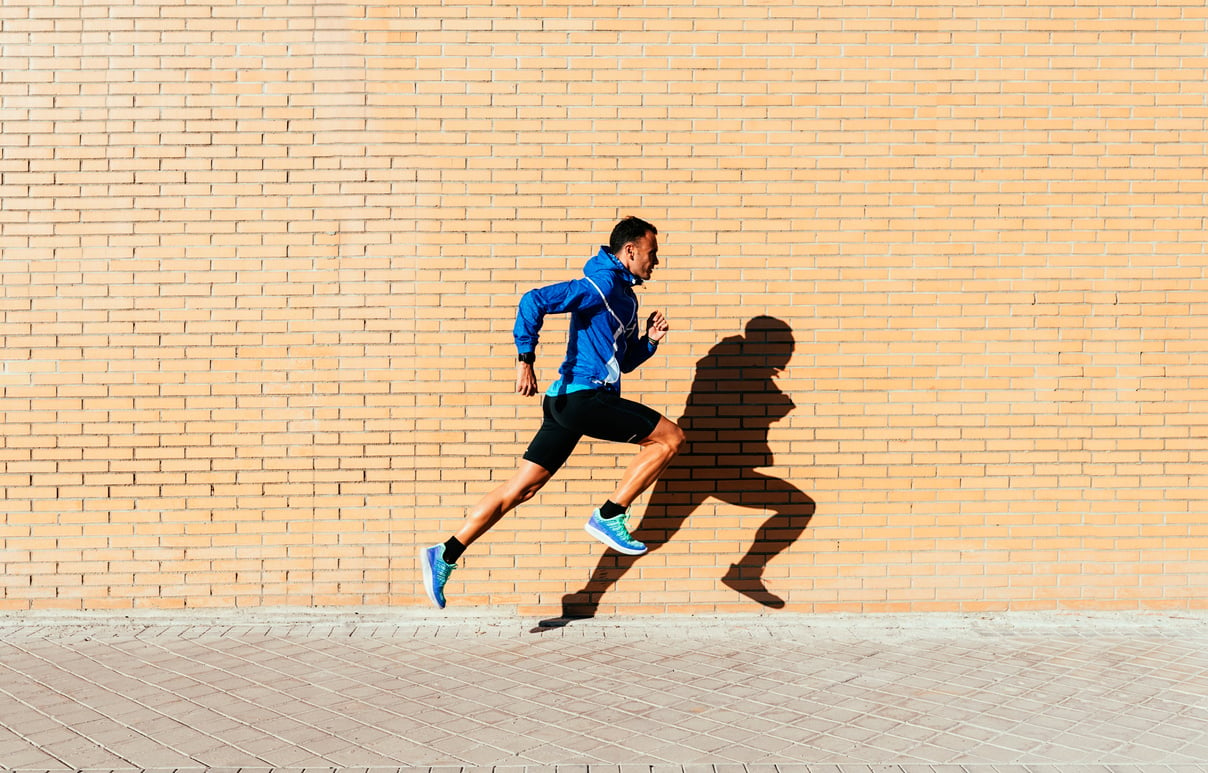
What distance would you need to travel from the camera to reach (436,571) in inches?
228

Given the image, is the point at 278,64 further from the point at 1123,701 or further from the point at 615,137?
the point at 1123,701

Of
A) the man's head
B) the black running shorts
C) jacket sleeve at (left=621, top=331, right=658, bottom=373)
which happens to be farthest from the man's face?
the black running shorts

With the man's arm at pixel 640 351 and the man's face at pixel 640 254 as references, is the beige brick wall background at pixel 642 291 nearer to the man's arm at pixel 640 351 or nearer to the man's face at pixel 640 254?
the man's arm at pixel 640 351

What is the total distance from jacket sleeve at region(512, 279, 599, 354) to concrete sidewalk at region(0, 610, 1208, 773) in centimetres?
166

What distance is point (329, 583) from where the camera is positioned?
6.46 m

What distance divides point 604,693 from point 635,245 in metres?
2.29

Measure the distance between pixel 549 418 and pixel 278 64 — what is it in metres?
2.67

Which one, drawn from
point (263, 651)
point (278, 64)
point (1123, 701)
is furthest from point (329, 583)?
point (1123, 701)

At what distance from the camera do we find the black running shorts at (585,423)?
18.8ft

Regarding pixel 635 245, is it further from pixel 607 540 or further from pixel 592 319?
pixel 607 540

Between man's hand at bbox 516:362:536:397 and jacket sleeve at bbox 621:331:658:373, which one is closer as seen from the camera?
man's hand at bbox 516:362:536:397

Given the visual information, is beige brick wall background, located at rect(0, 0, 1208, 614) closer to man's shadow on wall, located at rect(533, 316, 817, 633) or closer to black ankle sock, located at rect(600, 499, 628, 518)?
man's shadow on wall, located at rect(533, 316, 817, 633)

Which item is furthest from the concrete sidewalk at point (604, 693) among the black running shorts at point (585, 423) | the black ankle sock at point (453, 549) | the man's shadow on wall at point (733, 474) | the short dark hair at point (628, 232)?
the short dark hair at point (628, 232)

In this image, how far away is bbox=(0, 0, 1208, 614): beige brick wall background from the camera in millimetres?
6387
